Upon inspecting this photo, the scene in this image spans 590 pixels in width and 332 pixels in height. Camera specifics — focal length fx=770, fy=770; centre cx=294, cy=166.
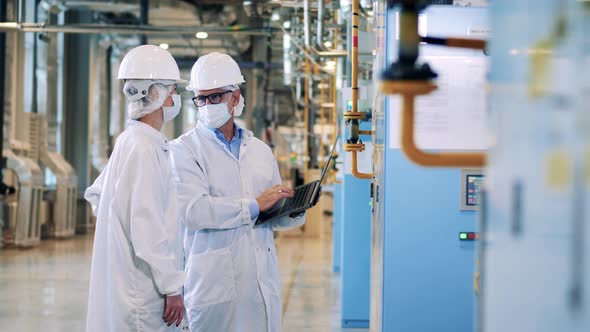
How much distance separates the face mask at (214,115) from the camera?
2791mm

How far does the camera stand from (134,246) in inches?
88.5

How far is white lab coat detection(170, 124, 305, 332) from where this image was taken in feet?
8.77

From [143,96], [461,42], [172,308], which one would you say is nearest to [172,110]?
[143,96]

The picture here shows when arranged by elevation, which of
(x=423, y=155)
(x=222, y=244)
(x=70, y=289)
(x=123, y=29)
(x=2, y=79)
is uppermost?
(x=123, y=29)

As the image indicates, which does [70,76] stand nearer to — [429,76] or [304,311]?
[304,311]

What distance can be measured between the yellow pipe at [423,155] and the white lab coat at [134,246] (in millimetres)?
1267

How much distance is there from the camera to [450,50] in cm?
289

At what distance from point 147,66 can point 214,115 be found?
0.37 meters

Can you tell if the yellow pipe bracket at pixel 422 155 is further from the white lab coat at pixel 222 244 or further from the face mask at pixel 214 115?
the face mask at pixel 214 115

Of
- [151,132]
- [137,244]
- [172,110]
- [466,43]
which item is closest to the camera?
[466,43]

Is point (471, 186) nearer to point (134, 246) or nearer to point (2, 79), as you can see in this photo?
point (134, 246)

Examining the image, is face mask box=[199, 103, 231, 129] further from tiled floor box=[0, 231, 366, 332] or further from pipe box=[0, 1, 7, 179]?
pipe box=[0, 1, 7, 179]

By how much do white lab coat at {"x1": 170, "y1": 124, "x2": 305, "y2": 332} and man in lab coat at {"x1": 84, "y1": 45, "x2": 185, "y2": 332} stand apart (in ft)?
0.90

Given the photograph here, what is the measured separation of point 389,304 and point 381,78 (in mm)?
2010
